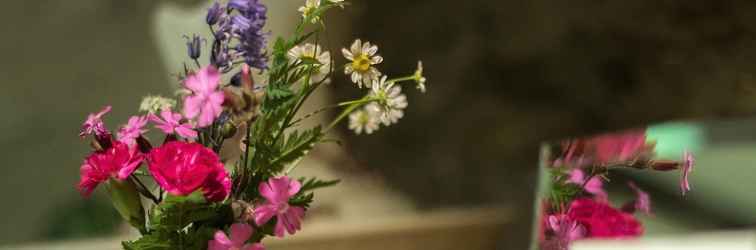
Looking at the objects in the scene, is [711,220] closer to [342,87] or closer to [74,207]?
[342,87]

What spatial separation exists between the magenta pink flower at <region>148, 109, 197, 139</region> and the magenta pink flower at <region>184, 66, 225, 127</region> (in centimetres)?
4

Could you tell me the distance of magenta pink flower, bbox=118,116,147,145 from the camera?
1.69 ft

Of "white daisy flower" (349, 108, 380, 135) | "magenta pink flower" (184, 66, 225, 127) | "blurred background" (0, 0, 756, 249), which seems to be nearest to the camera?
"magenta pink flower" (184, 66, 225, 127)

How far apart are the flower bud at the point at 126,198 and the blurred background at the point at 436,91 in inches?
71.2

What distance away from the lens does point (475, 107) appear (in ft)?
9.03

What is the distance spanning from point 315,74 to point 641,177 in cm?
26

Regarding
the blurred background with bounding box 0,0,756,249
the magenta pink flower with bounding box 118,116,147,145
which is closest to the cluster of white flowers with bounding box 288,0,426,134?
the magenta pink flower with bounding box 118,116,147,145

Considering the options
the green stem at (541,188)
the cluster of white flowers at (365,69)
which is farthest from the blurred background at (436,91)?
the cluster of white flowers at (365,69)

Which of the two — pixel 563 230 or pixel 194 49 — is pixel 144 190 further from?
pixel 563 230

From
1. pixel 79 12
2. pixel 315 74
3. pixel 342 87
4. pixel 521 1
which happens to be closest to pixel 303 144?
pixel 315 74

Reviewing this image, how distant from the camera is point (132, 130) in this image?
52cm

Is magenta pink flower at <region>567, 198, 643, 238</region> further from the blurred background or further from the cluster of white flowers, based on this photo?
the blurred background

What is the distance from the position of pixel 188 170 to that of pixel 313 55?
11 centimetres

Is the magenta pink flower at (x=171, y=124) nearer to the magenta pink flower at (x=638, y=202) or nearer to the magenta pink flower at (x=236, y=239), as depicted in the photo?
the magenta pink flower at (x=236, y=239)
